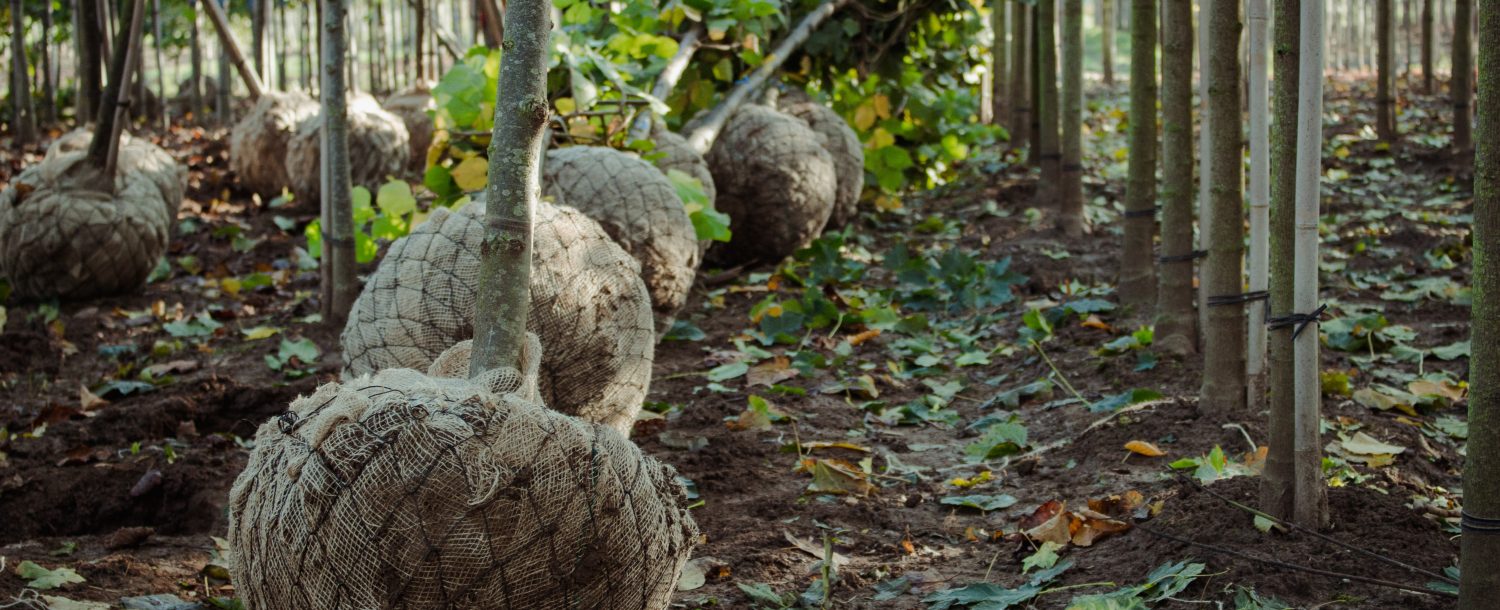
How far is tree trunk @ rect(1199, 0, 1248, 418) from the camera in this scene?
3.78m

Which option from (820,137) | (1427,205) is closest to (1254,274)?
(820,137)

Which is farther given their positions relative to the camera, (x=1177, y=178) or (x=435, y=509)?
(x=1177, y=178)

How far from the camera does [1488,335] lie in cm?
213

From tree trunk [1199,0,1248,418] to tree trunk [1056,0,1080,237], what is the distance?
10.9ft

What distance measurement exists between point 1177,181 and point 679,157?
2.64 metres

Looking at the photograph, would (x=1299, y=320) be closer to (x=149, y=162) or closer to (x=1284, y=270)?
(x=1284, y=270)

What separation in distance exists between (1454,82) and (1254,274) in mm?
7052

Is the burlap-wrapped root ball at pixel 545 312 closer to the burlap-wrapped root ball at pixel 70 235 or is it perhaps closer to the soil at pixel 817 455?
the soil at pixel 817 455

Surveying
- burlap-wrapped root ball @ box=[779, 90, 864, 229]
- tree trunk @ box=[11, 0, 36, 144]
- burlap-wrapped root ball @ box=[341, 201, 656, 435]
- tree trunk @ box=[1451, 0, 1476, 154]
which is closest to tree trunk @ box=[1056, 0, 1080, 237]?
burlap-wrapped root ball @ box=[779, 90, 864, 229]

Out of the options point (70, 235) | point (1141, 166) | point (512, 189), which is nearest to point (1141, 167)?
point (1141, 166)

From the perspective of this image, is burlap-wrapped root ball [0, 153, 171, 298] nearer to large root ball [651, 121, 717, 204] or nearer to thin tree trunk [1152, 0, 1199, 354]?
large root ball [651, 121, 717, 204]

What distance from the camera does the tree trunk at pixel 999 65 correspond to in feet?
37.9

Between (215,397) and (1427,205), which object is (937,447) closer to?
(215,397)

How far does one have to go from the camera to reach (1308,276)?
2.77 meters
